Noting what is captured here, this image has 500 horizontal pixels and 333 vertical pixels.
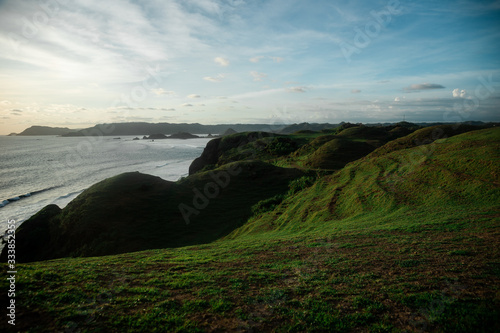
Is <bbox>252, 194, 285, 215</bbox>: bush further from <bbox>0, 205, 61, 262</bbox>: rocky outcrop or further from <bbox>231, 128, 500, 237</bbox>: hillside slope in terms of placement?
<bbox>0, 205, 61, 262</bbox>: rocky outcrop

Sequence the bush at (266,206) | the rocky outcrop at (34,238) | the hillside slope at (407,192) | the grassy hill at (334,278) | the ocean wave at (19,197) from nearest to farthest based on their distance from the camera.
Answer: the grassy hill at (334,278)
the hillside slope at (407,192)
the rocky outcrop at (34,238)
the bush at (266,206)
the ocean wave at (19,197)

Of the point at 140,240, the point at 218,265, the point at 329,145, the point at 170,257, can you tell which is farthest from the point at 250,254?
the point at 329,145

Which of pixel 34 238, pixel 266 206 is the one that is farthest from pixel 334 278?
pixel 34 238

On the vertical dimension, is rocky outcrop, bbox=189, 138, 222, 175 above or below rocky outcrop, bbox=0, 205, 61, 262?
above

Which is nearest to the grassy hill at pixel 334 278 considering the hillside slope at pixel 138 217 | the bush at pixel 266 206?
the bush at pixel 266 206

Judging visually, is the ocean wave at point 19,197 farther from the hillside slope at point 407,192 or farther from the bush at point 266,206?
the hillside slope at point 407,192

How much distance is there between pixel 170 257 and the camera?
1591 cm

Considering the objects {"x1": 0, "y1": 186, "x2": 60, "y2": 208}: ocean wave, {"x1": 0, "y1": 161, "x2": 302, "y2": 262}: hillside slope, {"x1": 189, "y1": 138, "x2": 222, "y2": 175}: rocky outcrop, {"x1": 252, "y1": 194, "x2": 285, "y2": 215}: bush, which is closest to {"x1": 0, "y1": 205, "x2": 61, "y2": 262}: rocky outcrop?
{"x1": 0, "y1": 161, "x2": 302, "y2": 262}: hillside slope

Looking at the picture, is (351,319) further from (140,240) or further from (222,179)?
(222,179)

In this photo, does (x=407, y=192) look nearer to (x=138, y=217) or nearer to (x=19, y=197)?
(x=138, y=217)

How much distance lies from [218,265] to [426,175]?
2264 cm

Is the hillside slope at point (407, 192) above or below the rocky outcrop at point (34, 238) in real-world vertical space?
above

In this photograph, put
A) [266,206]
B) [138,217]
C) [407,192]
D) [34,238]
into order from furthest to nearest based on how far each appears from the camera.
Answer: [266,206] < [138,217] < [34,238] < [407,192]

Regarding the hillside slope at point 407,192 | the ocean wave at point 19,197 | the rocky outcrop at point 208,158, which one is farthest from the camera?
the rocky outcrop at point 208,158
